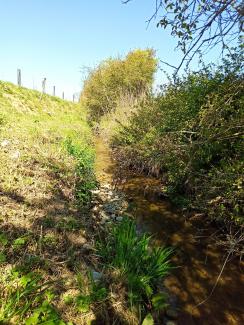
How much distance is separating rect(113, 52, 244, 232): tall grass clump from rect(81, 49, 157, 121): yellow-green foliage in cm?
1755

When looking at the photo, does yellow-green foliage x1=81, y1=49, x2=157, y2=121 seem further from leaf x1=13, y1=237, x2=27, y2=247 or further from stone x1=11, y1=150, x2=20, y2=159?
leaf x1=13, y1=237, x2=27, y2=247

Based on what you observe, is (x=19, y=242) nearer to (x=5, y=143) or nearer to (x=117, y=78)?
(x=5, y=143)

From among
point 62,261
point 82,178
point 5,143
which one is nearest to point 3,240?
point 62,261

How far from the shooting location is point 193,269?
6137 mm

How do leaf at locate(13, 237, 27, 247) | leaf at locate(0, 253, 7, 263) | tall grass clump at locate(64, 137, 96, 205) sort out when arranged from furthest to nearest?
tall grass clump at locate(64, 137, 96, 205) → leaf at locate(13, 237, 27, 247) → leaf at locate(0, 253, 7, 263)

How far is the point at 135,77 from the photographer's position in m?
31.8

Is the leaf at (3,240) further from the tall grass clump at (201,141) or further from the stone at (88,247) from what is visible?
the tall grass clump at (201,141)

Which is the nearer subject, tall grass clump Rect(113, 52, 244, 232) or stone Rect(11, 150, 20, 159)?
tall grass clump Rect(113, 52, 244, 232)

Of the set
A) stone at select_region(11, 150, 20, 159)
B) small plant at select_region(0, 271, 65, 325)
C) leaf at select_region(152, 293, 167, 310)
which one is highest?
stone at select_region(11, 150, 20, 159)

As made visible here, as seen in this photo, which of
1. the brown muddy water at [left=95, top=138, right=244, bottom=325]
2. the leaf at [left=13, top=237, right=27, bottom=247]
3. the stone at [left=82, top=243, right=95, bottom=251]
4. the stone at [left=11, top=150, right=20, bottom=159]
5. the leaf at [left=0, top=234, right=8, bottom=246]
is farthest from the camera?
the stone at [left=11, top=150, right=20, bottom=159]

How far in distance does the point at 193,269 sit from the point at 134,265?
1.74 m

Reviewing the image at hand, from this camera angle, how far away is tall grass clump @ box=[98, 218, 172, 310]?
4.58 metres

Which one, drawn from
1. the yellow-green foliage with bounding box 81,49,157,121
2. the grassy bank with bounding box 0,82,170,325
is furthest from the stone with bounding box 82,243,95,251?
the yellow-green foliage with bounding box 81,49,157,121

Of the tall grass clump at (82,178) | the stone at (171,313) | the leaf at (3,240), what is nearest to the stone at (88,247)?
the leaf at (3,240)
